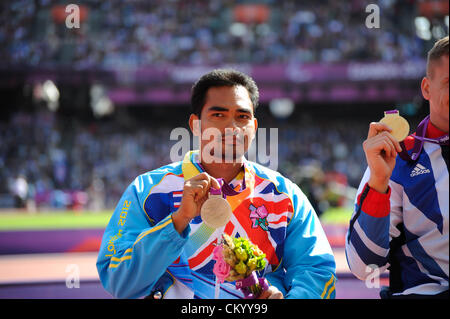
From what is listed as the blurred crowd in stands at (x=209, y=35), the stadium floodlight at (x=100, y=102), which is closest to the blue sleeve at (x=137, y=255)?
the blurred crowd in stands at (x=209, y=35)

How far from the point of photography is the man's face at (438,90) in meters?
2.00

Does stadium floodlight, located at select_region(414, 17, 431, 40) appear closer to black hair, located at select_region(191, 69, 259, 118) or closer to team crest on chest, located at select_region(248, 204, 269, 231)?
black hair, located at select_region(191, 69, 259, 118)

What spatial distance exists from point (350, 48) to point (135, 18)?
1009 centimetres

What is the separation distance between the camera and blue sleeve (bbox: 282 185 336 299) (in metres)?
2.14

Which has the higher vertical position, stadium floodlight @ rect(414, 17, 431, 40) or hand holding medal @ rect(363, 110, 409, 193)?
stadium floodlight @ rect(414, 17, 431, 40)

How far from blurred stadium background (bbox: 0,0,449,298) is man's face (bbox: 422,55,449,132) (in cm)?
1711

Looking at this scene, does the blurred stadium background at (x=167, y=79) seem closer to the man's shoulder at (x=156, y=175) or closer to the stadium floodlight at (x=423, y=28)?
the stadium floodlight at (x=423, y=28)

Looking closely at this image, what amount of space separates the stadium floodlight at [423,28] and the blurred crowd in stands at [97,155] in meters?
4.70

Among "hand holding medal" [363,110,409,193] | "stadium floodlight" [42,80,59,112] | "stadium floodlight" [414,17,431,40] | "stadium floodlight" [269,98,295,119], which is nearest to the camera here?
"hand holding medal" [363,110,409,193]

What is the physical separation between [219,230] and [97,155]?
A: 2034 cm

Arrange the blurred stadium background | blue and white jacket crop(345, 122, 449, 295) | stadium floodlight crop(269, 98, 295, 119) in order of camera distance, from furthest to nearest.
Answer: stadium floodlight crop(269, 98, 295, 119), the blurred stadium background, blue and white jacket crop(345, 122, 449, 295)

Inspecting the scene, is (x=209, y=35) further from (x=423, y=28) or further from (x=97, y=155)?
(x=423, y=28)

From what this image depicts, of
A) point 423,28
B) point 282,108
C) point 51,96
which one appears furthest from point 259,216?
point 51,96

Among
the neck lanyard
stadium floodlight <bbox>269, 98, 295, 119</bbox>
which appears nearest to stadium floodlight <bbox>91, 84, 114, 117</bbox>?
stadium floodlight <bbox>269, 98, 295, 119</bbox>
